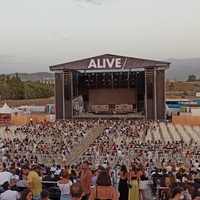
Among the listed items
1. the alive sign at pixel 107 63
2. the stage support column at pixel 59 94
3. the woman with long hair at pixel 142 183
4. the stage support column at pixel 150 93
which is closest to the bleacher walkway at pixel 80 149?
the alive sign at pixel 107 63

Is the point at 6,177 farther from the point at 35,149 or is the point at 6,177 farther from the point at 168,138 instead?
the point at 168,138

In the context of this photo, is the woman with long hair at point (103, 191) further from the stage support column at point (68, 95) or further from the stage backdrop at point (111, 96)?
the stage backdrop at point (111, 96)

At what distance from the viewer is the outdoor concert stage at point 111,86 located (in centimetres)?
3819

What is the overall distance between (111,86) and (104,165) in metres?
33.0

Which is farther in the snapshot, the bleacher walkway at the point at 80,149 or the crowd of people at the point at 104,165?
the bleacher walkway at the point at 80,149

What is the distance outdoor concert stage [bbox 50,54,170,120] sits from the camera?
3819cm

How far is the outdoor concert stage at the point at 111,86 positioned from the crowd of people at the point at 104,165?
6563 mm

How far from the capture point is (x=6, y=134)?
28.3 m

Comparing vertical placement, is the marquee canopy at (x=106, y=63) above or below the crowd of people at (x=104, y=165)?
above

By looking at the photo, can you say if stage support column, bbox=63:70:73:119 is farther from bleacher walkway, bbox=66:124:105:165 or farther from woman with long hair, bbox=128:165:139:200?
woman with long hair, bbox=128:165:139:200

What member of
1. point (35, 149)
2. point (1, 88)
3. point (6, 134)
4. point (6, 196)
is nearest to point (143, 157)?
point (35, 149)

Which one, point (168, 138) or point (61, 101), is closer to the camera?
point (168, 138)

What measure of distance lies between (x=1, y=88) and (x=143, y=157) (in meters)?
72.4

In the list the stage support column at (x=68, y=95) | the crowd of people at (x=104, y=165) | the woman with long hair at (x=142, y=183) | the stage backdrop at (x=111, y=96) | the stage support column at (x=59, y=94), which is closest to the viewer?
the crowd of people at (x=104, y=165)
